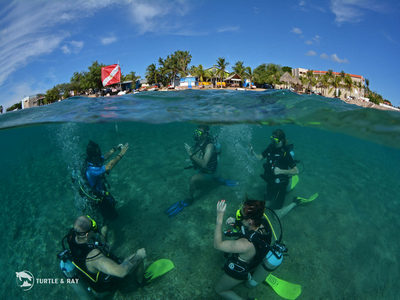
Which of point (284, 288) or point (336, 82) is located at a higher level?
point (336, 82)

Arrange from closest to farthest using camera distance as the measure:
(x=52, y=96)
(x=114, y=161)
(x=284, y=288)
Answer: (x=284, y=288) < (x=114, y=161) < (x=52, y=96)

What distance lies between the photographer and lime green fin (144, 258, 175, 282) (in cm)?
501

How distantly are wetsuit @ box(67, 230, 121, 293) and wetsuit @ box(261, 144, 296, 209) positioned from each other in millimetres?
5815

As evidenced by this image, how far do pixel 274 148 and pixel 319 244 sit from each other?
353cm

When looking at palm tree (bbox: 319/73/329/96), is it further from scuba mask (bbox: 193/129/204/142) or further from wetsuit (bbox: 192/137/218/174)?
scuba mask (bbox: 193/129/204/142)

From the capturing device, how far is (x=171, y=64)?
60469mm

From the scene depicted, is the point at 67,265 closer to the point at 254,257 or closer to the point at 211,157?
the point at 254,257

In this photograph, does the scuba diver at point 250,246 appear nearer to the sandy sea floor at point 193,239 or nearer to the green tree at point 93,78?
the sandy sea floor at point 193,239

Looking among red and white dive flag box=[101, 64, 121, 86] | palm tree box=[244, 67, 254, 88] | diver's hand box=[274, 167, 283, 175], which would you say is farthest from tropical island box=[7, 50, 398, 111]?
diver's hand box=[274, 167, 283, 175]

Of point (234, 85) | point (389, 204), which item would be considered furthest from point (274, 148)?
point (234, 85)

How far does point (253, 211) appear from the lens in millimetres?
3402

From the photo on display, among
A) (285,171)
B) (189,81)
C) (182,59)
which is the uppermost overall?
(182,59)

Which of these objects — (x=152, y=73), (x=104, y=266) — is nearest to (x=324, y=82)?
(x=152, y=73)

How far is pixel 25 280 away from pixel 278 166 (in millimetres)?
8746
